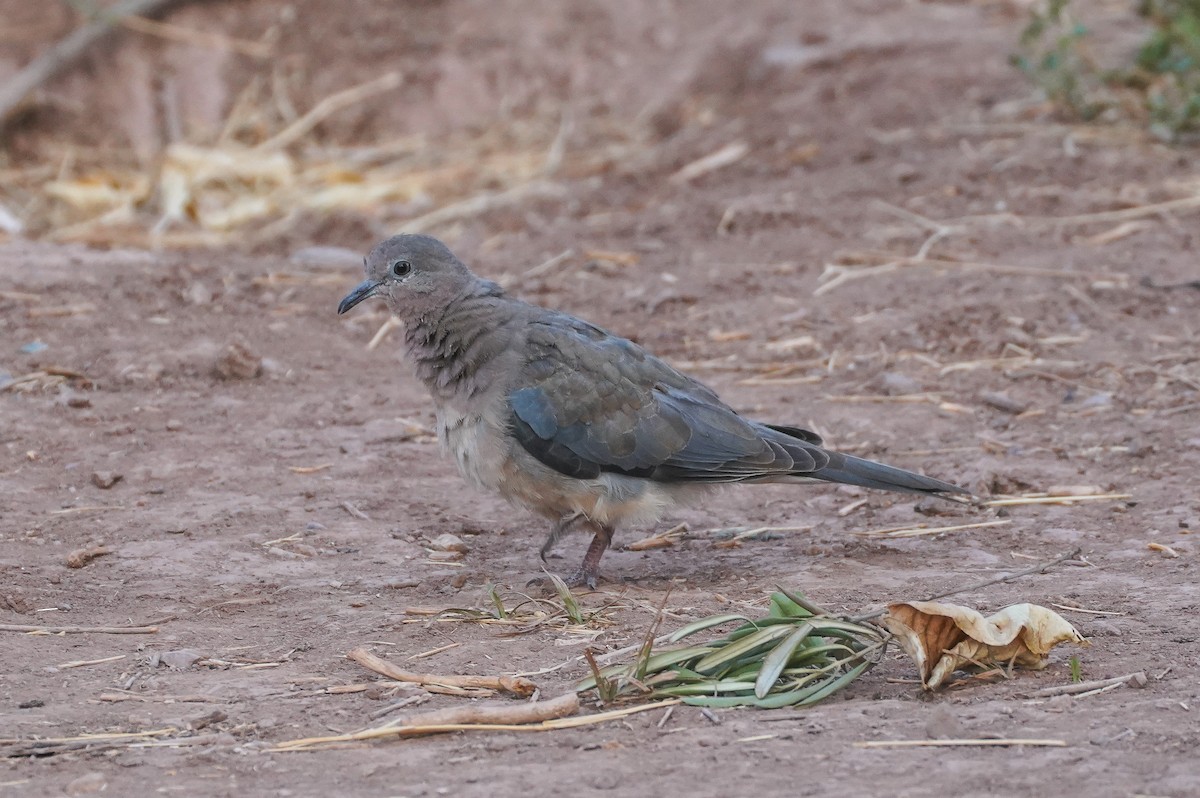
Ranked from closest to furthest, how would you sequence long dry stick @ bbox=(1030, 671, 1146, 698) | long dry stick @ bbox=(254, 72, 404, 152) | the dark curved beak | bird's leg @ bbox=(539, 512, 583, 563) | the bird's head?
long dry stick @ bbox=(1030, 671, 1146, 698) → bird's leg @ bbox=(539, 512, 583, 563) → the bird's head → the dark curved beak → long dry stick @ bbox=(254, 72, 404, 152)

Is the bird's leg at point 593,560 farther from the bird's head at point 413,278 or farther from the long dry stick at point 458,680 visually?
the long dry stick at point 458,680

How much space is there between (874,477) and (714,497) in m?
0.81

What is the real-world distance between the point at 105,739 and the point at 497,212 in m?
6.39

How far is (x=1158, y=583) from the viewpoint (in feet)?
13.3

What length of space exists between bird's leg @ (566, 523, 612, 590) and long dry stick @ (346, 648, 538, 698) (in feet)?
3.30

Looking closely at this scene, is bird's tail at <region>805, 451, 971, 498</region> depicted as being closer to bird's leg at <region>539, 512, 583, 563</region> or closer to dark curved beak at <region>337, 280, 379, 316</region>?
bird's leg at <region>539, 512, 583, 563</region>

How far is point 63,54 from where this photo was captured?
10828 millimetres

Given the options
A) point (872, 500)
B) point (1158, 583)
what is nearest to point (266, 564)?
point (872, 500)

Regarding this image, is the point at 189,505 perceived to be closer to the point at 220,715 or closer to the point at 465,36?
the point at 220,715

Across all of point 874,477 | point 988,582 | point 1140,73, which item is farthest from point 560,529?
point 1140,73

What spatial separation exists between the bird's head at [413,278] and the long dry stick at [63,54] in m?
6.95

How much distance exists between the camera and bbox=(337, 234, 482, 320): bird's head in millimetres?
4660

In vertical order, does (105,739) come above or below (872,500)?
above

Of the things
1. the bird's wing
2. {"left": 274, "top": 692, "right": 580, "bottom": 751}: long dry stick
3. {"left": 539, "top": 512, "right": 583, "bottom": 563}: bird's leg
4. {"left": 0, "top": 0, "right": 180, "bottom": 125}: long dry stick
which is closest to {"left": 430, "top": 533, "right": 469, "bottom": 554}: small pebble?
{"left": 539, "top": 512, "right": 583, "bottom": 563}: bird's leg
